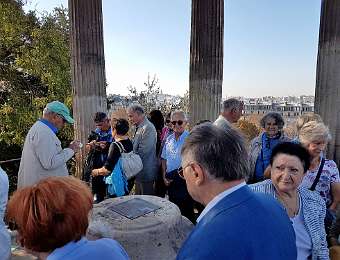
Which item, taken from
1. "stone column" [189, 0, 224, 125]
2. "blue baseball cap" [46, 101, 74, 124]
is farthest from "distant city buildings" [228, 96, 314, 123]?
"blue baseball cap" [46, 101, 74, 124]

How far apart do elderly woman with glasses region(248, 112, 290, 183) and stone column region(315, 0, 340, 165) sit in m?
3.37

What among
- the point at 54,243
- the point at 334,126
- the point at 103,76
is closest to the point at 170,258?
the point at 54,243

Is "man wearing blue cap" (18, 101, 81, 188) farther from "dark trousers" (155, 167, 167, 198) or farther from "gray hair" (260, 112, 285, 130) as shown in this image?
"gray hair" (260, 112, 285, 130)

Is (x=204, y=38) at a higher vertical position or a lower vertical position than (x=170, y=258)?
higher

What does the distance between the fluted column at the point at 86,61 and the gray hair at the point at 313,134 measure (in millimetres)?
4381

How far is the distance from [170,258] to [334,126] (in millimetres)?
5652

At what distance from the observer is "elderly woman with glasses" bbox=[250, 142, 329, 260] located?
2.43 meters

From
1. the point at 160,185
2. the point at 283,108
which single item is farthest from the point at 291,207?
the point at 283,108

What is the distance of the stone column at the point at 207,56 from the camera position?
23.5ft

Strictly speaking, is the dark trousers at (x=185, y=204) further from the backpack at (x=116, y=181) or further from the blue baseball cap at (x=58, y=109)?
the blue baseball cap at (x=58, y=109)

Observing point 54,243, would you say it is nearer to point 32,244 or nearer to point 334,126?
point 32,244

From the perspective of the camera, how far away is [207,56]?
7293 mm

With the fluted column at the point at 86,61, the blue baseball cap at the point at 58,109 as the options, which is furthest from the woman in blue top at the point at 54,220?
the fluted column at the point at 86,61

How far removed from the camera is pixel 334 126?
23.2ft
